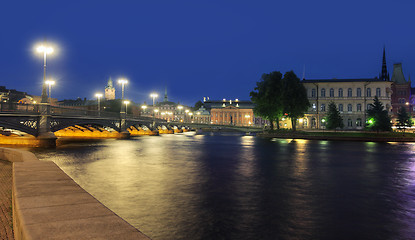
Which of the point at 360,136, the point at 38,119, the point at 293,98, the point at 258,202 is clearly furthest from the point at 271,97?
the point at 258,202

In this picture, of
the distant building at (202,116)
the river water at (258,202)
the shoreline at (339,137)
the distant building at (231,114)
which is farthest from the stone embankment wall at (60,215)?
the distant building at (202,116)

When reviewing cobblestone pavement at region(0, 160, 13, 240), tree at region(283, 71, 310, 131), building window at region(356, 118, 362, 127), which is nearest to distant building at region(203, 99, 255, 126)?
building window at region(356, 118, 362, 127)

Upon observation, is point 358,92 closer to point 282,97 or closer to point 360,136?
point 282,97

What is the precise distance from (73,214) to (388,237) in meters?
7.77

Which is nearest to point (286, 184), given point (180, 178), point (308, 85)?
point (180, 178)

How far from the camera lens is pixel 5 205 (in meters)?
7.95

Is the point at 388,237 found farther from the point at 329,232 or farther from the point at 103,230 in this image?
the point at 103,230

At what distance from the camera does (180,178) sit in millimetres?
16188

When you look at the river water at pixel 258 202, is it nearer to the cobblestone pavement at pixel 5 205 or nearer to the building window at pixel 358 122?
the cobblestone pavement at pixel 5 205

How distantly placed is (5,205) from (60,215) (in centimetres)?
450

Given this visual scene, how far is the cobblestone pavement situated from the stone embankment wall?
0.74 meters

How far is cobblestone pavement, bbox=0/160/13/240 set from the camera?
20.4 feet

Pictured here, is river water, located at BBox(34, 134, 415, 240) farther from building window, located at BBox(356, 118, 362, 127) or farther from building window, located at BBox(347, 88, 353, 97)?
building window, located at BBox(347, 88, 353, 97)

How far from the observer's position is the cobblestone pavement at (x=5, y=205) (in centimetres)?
623
